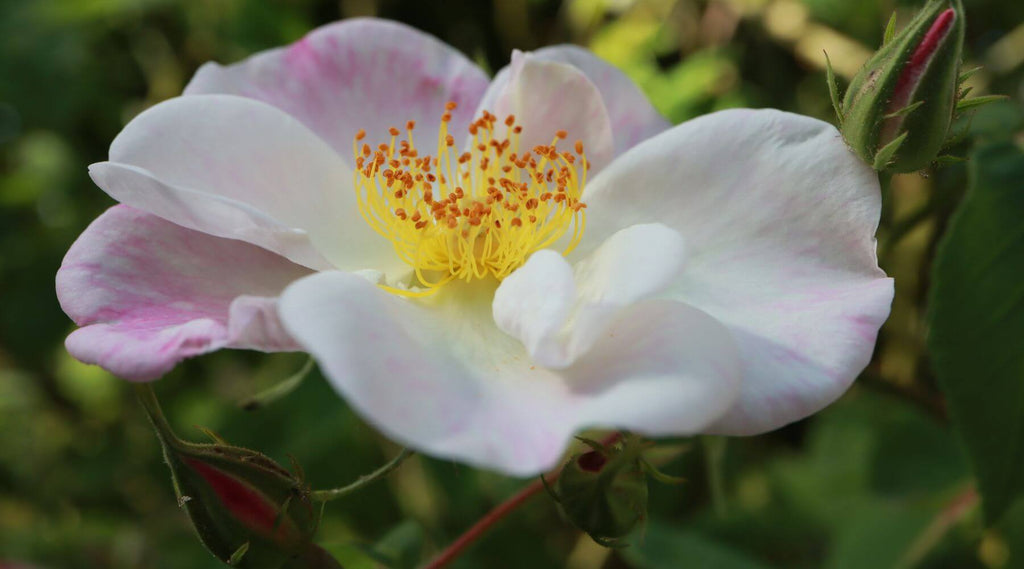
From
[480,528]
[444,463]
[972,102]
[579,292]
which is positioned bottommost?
[444,463]

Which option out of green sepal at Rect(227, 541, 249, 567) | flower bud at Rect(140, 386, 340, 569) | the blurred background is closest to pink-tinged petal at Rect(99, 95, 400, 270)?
flower bud at Rect(140, 386, 340, 569)

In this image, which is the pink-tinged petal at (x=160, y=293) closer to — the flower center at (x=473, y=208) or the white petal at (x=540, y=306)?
the flower center at (x=473, y=208)

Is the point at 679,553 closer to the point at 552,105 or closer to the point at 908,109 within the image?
the point at 552,105

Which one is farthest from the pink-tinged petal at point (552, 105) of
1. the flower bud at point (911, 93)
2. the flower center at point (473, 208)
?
the flower bud at point (911, 93)

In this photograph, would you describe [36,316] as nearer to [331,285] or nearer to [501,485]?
[501,485]

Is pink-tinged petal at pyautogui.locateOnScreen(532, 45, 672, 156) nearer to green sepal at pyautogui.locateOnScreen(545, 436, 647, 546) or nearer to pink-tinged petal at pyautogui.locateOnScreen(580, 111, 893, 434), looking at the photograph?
pink-tinged petal at pyautogui.locateOnScreen(580, 111, 893, 434)

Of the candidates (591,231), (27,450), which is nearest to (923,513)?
(591,231)

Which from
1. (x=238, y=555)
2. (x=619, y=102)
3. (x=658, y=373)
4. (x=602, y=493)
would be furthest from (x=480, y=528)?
(x=619, y=102)

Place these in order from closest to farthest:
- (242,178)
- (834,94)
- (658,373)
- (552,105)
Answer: (658,373) < (834,94) < (242,178) < (552,105)
